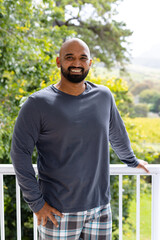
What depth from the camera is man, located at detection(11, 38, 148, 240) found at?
1344mm

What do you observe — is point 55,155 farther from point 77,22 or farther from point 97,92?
point 77,22

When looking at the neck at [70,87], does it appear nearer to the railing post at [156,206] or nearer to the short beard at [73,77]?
the short beard at [73,77]

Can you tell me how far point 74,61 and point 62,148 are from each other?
0.43m

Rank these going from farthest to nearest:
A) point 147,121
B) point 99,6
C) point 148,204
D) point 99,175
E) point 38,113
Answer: point 147,121 < point 148,204 < point 99,6 < point 99,175 < point 38,113

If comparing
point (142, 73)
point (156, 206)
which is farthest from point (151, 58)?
point (156, 206)

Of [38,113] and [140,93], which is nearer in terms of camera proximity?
[38,113]

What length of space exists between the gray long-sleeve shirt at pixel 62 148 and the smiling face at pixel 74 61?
93 mm

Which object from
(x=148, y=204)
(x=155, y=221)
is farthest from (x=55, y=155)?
(x=148, y=204)

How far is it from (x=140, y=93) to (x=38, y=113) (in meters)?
8.11

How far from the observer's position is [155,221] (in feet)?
5.75

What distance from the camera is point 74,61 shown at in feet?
4.60

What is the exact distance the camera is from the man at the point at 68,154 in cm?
134

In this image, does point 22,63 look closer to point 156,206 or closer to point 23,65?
point 23,65

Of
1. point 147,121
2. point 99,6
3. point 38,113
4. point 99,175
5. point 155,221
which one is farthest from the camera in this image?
point 147,121
